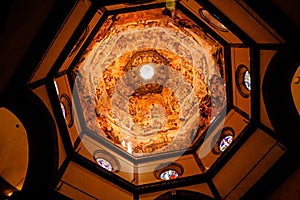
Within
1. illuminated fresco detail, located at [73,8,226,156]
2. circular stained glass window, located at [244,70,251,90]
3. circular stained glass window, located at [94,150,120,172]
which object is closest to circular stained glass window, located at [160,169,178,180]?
illuminated fresco detail, located at [73,8,226,156]

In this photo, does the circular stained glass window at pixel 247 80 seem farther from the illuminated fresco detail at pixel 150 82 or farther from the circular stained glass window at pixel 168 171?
the circular stained glass window at pixel 168 171

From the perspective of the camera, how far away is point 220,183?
10.3m

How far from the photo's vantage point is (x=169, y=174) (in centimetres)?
1141

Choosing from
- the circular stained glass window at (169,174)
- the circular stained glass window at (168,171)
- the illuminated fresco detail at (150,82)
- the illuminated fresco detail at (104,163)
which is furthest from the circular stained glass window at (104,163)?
the circular stained glass window at (169,174)

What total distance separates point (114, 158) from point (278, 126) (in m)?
5.22

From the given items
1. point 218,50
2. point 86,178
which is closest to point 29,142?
point 86,178

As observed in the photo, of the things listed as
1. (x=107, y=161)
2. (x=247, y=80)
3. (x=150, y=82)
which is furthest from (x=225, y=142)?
(x=150, y=82)

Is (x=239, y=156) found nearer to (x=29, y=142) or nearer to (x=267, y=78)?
(x=267, y=78)

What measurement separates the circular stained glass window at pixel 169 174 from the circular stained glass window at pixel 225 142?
1.66m

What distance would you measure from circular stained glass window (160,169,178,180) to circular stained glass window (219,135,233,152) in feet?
5.45

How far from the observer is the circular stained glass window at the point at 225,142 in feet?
35.4

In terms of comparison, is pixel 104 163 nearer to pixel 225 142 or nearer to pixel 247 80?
pixel 225 142

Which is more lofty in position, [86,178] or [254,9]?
[254,9]

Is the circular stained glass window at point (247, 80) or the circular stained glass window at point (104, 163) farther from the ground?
the circular stained glass window at point (247, 80)
